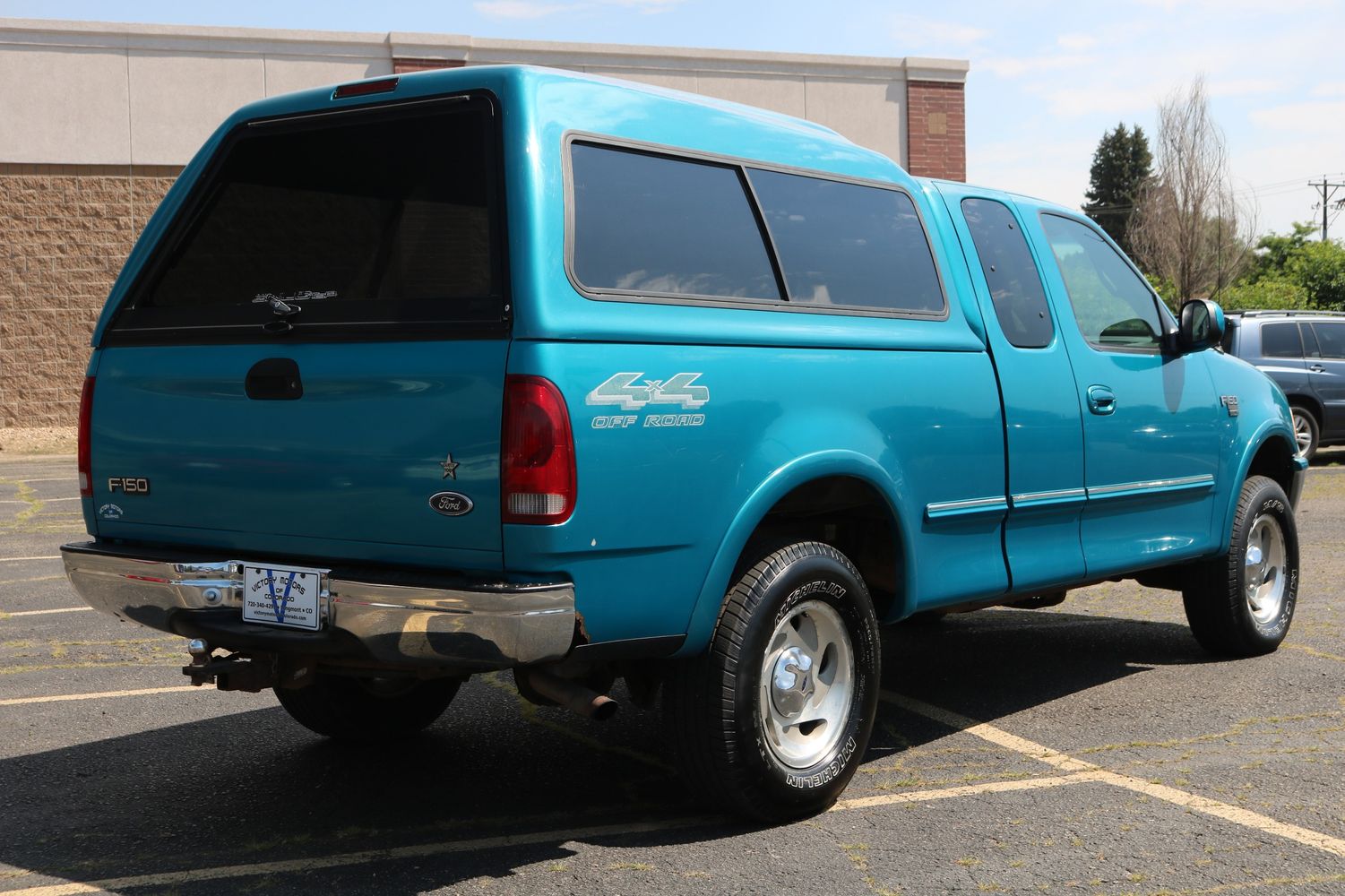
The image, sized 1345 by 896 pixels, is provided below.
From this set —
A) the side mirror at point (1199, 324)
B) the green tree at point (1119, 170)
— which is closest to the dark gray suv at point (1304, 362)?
the side mirror at point (1199, 324)

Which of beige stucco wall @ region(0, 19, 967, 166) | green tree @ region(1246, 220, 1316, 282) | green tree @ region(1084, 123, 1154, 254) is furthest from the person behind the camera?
green tree @ region(1084, 123, 1154, 254)

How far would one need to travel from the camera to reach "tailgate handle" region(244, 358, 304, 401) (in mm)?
3994

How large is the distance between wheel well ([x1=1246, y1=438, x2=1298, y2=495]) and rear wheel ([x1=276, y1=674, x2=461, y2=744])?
4.22m

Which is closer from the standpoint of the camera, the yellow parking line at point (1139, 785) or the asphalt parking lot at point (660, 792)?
the asphalt parking lot at point (660, 792)

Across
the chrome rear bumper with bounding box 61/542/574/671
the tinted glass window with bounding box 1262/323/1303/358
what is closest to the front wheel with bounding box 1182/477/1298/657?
the chrome rear bumper with bounding box 61/542/574/671

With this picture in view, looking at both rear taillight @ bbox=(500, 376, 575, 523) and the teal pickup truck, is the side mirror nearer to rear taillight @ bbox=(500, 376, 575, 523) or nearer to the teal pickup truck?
the teal pickup truck

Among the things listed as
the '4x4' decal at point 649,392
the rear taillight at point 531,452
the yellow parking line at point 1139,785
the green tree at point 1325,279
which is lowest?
the yellow parking line at point 1139,785

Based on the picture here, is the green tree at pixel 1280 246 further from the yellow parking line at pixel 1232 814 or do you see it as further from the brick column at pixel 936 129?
the yellow parking line at pixel 1232 814

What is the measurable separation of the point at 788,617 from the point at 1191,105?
36.0m

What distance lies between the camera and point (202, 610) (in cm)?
404

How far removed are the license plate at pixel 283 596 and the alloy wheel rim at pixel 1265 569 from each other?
483 cm

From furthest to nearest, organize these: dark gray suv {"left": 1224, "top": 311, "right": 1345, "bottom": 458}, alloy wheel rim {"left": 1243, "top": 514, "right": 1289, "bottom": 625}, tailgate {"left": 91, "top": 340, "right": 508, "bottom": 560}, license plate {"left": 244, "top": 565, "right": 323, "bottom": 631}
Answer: dark gray suv {"left": 1224, "top": 311, "right": 1345, "bottom": 458}
alloy wheel rim {"left": 1243, "top": 514, "right": 1289, "bottom": 625}
license plate {"left": 244, "top": 565, "right": 323, "bottom": 631}
tailgate {"left": 91, "top": 340, "right": 508, "bottom": 560}

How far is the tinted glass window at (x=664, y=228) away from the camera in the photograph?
3932 millimetres

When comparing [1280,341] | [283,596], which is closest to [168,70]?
[1280,341]
